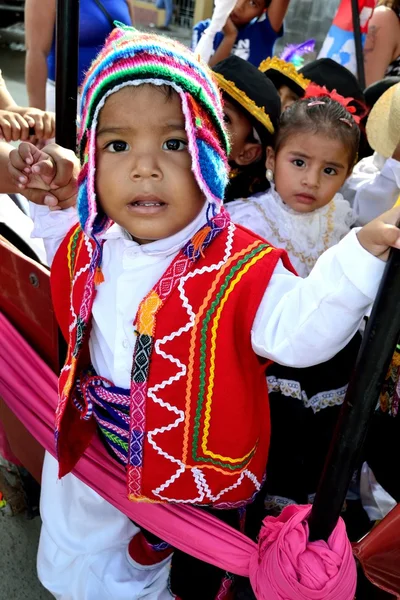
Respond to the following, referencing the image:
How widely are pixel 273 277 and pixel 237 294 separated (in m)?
0.08

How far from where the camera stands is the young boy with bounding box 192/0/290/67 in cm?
289

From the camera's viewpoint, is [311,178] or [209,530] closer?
[209,530]


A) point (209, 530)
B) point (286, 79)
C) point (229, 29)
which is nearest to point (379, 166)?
point (286, 79)

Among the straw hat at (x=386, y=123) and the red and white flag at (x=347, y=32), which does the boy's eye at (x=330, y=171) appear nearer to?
the straw hat at (x=386, y=123)

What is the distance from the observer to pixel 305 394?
151cm

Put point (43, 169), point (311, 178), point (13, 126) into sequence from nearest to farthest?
point (43, 169)
point (13, 126)
point (311, 178)

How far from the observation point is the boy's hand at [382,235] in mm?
728

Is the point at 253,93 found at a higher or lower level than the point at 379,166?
higher

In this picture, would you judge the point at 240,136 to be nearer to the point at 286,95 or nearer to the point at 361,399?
the point at 286,95

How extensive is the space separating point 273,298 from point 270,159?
978 millimetres

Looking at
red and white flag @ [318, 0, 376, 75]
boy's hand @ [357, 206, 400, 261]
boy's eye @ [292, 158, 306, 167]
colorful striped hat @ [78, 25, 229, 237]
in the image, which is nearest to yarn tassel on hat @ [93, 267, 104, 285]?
colorful striped hat @ [78, 25, 229, 237]

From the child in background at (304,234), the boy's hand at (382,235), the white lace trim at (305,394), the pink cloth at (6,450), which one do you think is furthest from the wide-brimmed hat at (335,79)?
the pink cloth at (6,450)

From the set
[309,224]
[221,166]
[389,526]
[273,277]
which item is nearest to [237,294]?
[273,277]

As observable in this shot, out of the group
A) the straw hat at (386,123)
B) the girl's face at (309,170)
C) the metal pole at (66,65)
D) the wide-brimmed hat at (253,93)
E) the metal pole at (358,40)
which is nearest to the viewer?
the metal pole at (66,65)
